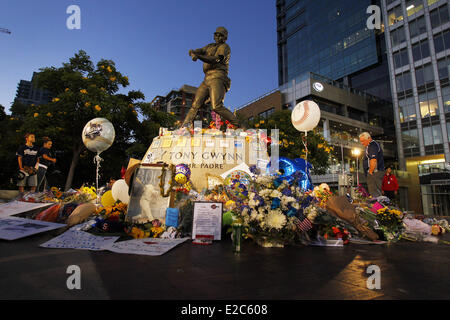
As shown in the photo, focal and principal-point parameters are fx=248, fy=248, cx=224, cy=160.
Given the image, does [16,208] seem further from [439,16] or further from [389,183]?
[439,16]

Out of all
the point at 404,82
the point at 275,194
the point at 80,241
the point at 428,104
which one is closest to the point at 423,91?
the point at 428,104

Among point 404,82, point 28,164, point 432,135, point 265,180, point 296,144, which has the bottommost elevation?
point 265,180

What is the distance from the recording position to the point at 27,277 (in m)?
2.20

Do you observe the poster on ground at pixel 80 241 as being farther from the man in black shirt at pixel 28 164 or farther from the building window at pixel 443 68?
the building window at pixel 443 68

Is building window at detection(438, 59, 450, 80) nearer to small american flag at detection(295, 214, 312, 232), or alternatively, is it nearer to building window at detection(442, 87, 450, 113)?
building window at detection(442, 87, 450, 113)

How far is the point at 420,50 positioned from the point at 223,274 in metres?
44.6

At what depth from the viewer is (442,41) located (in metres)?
32.1

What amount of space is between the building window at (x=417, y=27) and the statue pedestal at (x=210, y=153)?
39864 mm

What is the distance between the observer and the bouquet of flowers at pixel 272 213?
149 inches

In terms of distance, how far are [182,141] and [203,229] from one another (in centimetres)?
432

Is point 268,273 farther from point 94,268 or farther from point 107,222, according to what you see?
point 107,222

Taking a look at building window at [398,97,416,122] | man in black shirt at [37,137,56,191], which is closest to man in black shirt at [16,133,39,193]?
man in black shirt at [37,137,56,191]

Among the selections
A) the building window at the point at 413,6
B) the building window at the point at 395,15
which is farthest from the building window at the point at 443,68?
the building window at the point at 395,15
